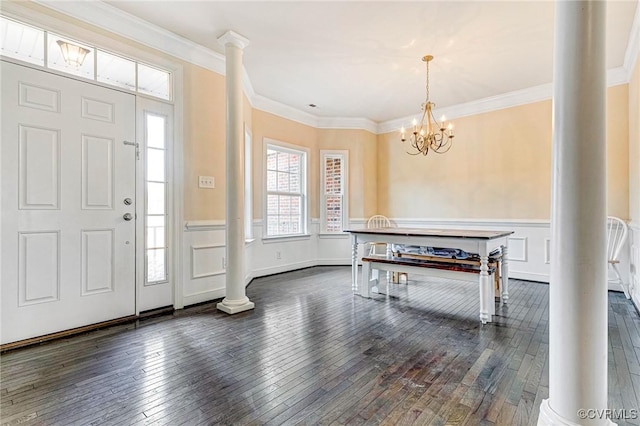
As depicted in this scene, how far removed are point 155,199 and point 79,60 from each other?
1.34 meters

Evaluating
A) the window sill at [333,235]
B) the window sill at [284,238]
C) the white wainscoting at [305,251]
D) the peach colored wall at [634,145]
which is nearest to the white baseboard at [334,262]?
the white wainscoting at [305,251]

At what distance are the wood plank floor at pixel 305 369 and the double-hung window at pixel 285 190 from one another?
7.18ft

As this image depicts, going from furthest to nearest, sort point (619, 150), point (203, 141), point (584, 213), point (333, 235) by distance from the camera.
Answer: point (333, 235)
point (619, 150)
point (203, 141)
point (584, 213)

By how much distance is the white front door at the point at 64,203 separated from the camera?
2291 mm

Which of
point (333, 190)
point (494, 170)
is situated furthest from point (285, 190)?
point (494, 170)

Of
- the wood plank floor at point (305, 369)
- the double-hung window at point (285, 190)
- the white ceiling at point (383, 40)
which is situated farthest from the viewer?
the double-hung window at point (285, 190)

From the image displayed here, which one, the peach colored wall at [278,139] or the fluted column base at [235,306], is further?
the peach colored wall at [278,139]

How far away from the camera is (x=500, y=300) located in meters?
3.42

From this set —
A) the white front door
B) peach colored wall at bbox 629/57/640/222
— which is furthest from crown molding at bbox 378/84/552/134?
the white front door

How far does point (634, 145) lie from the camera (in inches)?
131

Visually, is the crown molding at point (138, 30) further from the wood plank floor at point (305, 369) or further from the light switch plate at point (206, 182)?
the wood plank floor at point (305, 369)

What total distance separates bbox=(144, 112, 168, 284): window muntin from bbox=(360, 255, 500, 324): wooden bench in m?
2.25

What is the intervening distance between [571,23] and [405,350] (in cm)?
211

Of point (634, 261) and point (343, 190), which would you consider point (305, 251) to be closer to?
point (343, 190)
